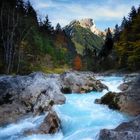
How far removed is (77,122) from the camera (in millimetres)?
17969

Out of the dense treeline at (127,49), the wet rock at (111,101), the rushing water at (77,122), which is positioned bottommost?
the rushing water at (77,122)

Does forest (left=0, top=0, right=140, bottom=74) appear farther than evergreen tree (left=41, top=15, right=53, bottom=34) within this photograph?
No

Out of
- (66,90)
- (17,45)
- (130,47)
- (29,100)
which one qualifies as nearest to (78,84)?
(66,90)

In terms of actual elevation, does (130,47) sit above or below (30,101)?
above

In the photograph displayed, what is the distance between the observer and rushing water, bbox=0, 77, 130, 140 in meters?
15.3

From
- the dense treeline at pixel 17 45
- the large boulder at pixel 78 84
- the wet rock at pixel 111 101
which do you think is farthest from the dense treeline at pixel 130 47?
the wet rock at pixel 111 101

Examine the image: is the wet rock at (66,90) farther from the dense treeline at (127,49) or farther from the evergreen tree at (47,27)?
the evergreen tree at (47,27)

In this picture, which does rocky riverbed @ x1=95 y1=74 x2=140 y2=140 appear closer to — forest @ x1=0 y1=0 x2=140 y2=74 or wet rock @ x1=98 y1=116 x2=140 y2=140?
wet rock @ x1=98 y1=116 x2=140 y2=140

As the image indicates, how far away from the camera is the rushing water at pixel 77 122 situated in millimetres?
15328

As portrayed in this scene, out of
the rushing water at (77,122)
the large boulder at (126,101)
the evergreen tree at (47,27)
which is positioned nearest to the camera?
the rushing water at (77,122)

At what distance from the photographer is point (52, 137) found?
15273mm

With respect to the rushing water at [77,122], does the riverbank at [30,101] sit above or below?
above

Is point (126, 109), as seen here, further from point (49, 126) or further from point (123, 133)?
point (123, 133)

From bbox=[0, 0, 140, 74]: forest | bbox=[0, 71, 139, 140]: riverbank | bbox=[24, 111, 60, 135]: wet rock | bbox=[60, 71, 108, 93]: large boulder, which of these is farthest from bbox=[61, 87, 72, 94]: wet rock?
bbox=[24, 111, 60, 135]: wet rock
